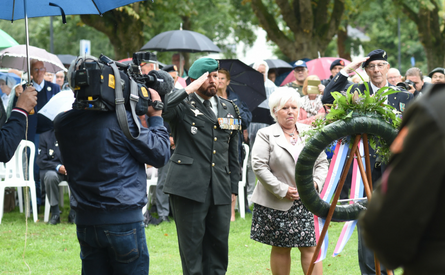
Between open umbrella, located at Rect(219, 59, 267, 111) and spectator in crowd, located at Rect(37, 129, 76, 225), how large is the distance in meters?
3.10

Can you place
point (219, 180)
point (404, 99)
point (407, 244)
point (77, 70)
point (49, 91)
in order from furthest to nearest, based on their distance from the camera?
1. point (49, 91)
2. point (404, 99)
3. point (219, 180)
4. point (77, 70)
5. point (407, 244)

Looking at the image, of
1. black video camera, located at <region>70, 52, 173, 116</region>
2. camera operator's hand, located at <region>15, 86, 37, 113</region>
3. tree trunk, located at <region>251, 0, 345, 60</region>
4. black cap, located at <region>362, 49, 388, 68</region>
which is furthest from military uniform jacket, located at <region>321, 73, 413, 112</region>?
tree trunk, located at <region>251, 0, 345, 60</region>

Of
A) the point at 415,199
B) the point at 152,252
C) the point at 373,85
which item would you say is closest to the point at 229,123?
the point at 373,85

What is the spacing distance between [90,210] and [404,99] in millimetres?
3543

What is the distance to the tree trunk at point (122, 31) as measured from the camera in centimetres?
1723

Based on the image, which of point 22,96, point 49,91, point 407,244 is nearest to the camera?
point 407,244

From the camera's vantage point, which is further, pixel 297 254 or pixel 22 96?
pixel 297 254

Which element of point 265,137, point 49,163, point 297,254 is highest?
point 265,137

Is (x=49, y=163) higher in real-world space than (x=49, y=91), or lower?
lower

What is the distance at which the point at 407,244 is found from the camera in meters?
1.64

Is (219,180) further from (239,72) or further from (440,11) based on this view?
(440,11)

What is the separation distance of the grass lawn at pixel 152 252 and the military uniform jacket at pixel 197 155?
1682mm

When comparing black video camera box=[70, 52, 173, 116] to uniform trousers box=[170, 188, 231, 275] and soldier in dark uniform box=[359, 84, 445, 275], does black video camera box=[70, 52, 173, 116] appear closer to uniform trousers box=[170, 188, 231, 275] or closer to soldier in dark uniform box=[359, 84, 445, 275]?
uniform trousers box=[170, 188, 231, 275]

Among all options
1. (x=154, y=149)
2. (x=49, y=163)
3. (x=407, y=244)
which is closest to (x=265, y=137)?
(x=154, y=149)
